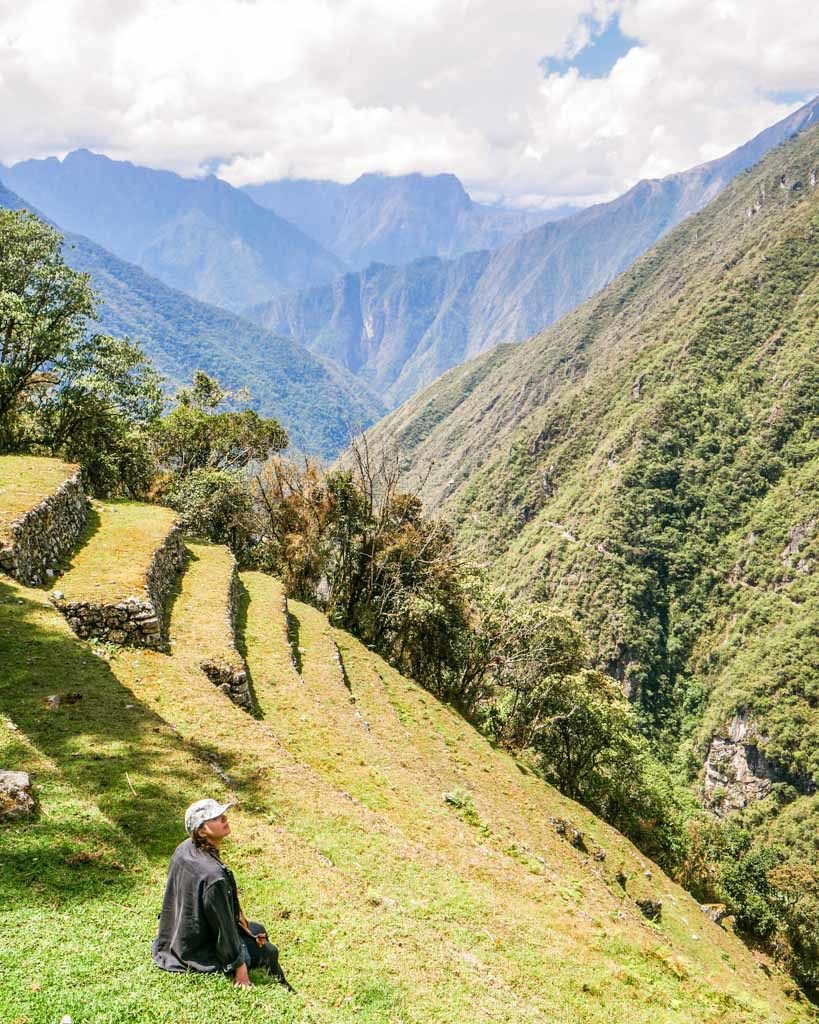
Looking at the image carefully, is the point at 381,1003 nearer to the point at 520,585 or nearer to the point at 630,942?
the point at 630,942

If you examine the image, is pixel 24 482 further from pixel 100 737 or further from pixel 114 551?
pixel 100 737

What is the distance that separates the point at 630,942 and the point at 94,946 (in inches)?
391

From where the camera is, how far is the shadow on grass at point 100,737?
9.44 m

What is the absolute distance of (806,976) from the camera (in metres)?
43.7

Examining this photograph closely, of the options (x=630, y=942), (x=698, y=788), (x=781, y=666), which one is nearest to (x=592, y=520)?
(x=781, y=666)

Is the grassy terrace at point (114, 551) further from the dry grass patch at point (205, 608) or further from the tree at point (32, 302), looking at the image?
the tree at point (32, 302)

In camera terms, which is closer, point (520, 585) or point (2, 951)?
point (2, 951)

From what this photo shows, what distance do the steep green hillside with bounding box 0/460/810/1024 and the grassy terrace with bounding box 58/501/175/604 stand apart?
1.75m

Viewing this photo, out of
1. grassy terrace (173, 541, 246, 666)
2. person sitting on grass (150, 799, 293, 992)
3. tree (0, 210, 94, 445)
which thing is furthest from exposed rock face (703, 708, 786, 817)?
person sitting on grass (150, 799, 293, 992)

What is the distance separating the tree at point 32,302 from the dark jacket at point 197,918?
2832cm

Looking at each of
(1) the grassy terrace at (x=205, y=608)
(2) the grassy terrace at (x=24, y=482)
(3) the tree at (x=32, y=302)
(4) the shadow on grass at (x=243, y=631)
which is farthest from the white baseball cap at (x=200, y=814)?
(3) the tree at (x=32, y=302)

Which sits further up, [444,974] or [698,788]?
[444,974]

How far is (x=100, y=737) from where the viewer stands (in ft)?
37.4

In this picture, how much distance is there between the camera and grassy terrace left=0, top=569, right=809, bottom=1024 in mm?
6512
